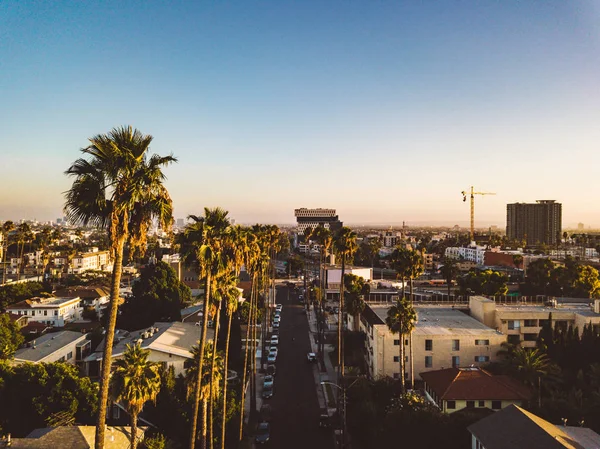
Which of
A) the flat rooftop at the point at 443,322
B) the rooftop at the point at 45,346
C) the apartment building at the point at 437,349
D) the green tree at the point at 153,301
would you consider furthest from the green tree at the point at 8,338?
the flat rooftop at the point at 443,322

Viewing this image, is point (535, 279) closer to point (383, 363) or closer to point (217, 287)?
point (383, 363)

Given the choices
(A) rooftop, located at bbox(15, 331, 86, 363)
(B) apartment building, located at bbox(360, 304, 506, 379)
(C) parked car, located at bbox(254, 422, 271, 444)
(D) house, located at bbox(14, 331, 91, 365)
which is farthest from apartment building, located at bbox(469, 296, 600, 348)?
(A) rooftop, located at bbox(15, 331, 86, 363)

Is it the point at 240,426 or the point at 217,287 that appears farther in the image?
the point at 240,426

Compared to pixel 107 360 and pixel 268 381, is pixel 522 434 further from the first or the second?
pixel 268 381

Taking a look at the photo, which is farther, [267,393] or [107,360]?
[267,393]

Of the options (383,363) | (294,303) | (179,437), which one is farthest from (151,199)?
(294,303)

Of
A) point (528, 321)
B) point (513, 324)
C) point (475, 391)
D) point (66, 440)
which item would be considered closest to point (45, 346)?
point (66, 440)
